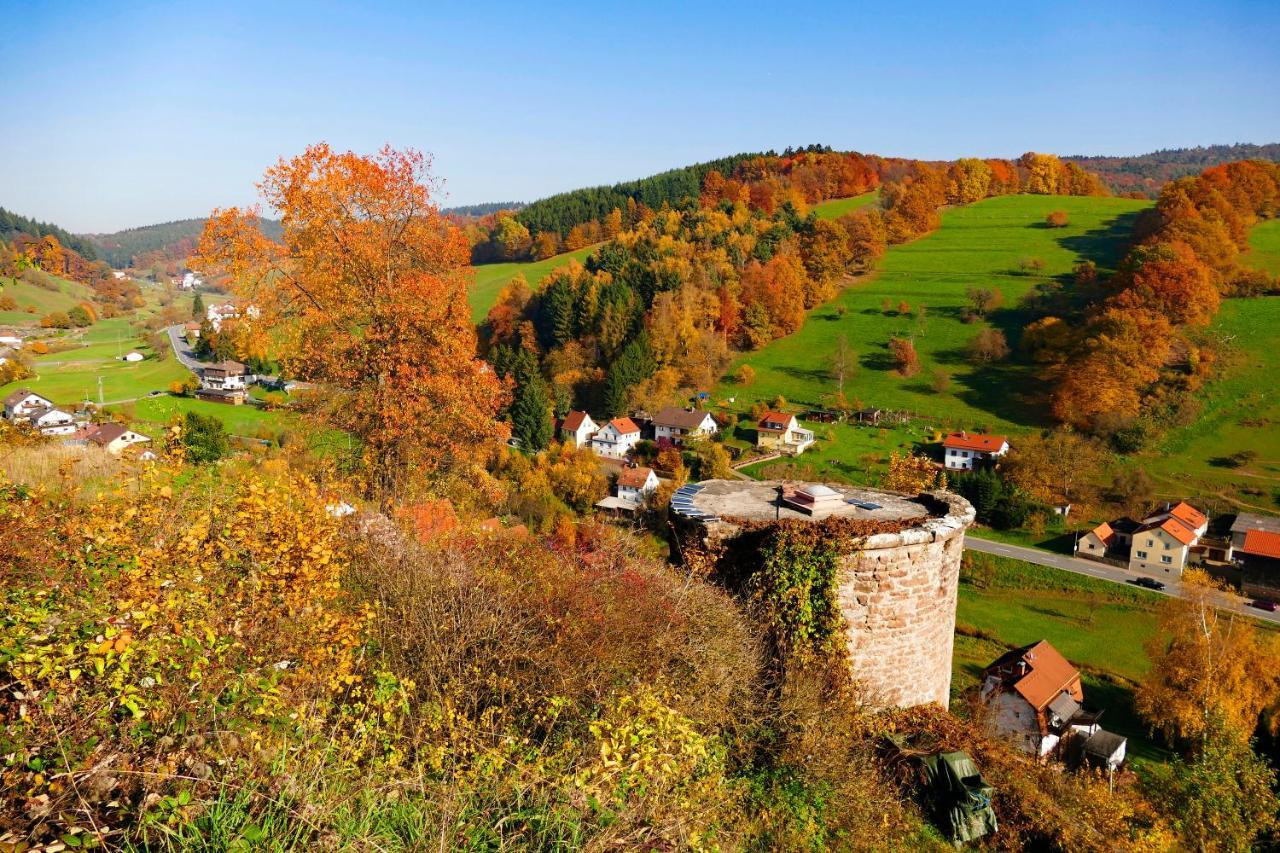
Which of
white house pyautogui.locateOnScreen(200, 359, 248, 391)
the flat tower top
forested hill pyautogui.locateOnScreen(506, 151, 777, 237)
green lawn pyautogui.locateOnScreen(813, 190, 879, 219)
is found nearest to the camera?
the flat tower top

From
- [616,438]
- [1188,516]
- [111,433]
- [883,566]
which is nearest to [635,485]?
[616,438]

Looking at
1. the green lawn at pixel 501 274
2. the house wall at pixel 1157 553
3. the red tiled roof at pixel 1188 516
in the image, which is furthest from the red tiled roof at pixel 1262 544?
the green lawn at pixel 501 274

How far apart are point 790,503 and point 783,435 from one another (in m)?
45.0

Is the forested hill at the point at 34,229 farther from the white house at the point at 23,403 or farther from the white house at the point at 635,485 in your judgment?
the white house at the point at 635,485

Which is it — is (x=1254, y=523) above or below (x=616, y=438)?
below

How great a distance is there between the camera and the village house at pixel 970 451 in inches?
1921

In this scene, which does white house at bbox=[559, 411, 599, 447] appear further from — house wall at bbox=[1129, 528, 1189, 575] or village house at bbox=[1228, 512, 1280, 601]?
village house at bbox=[1228, 512, 1280, 601]

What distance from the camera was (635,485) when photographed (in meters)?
47.8

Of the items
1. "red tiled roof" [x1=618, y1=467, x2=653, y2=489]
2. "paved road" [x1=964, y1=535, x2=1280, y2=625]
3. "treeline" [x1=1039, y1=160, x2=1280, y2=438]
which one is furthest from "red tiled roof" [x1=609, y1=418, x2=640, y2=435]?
"treeline" [x1=1039, y1=160, x2=1280, y2=438]

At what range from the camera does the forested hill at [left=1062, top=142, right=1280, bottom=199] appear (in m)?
117

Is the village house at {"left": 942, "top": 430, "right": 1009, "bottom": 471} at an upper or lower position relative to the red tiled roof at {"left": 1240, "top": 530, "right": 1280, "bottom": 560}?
upper

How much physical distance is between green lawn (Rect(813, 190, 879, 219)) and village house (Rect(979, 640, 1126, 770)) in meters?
77.4

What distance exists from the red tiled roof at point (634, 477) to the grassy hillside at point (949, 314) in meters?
15.3

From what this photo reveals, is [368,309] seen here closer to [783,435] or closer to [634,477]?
[634,477]
